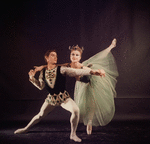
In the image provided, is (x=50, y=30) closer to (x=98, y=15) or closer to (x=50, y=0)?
(x=50, y=0)

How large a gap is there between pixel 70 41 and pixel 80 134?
1.48m

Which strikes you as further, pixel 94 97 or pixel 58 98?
pixel 94 97

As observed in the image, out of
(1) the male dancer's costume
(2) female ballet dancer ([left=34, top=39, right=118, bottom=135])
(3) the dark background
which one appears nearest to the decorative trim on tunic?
(1) the male dancer's costume

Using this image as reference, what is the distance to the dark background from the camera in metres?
2.87

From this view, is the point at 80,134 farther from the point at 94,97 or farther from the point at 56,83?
the point at 56,83

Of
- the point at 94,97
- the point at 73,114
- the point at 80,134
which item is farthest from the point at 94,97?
the point at 80,134

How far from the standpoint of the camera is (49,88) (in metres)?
2.10

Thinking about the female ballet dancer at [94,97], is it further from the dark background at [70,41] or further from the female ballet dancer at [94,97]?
the dark background at [70,41]

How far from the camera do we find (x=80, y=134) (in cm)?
224

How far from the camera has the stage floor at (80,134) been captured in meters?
1.97

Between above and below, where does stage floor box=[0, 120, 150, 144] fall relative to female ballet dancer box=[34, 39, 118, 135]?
below

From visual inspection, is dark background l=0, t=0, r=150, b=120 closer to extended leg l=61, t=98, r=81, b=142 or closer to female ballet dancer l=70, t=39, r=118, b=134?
female ballet dancer l=70, t=39, r=118, b=134

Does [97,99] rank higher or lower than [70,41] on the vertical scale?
lower

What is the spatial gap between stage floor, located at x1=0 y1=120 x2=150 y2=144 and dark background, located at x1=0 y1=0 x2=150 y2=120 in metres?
0.26
